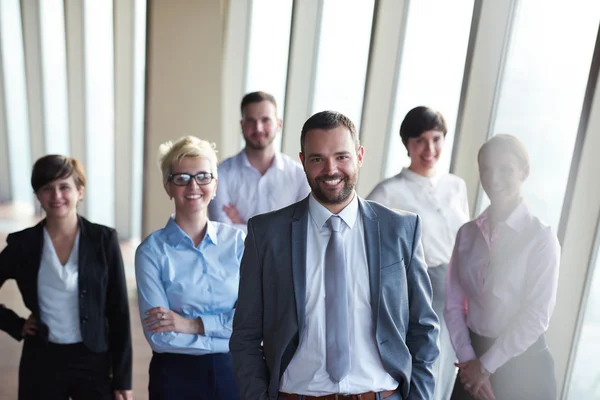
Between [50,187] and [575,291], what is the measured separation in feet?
9.70

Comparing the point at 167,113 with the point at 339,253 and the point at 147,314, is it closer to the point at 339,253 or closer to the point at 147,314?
the point at 147,314

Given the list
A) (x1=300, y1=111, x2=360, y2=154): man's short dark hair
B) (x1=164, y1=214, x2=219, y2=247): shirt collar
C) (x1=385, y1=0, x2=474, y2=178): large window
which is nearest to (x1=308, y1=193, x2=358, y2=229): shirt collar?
(x1=300, y1=111, x2=360, y2=154): man's short dark hair

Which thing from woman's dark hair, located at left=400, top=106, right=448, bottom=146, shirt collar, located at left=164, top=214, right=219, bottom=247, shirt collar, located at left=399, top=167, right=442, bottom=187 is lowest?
shirt collar, located at left=164, top=214, right=219, bottom=247

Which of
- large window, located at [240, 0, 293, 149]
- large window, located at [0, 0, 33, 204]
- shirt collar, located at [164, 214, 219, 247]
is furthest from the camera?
large window, located at [0, 0, 33, 204]

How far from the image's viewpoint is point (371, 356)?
2.03 m

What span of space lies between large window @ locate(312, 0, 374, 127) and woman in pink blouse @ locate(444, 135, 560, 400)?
2618 millimetres

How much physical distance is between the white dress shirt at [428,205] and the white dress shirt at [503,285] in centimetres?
58

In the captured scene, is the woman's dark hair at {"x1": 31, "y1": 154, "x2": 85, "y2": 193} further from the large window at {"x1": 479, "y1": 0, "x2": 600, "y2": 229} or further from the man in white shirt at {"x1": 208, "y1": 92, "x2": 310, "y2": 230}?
the large window at {"x1": 479, "y1": 0, "x2": 600, "y2": 229}

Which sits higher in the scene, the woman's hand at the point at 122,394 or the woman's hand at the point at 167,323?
the woman's hand at the point at 167,323

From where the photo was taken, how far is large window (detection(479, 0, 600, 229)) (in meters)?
3.62

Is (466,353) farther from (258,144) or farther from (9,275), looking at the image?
(9,275)

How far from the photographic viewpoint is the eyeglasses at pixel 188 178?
2.75 meters

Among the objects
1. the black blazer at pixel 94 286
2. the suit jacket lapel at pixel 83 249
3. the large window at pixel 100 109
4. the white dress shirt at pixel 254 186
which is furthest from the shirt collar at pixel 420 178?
the large window at pixel 100 109

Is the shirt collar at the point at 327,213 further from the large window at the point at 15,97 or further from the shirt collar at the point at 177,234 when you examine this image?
the large window at the point at 15,97
